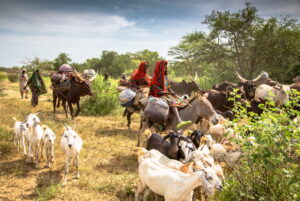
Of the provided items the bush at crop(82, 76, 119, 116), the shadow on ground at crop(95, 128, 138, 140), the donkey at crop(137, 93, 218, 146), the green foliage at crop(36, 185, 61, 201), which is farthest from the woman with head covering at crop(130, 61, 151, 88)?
the green foliage at crop(36, 185, 61, 201)

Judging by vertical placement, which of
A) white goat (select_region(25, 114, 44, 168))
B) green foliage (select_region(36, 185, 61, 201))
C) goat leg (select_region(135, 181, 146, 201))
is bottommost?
green foliage (select_region(36, 185, 61, 201))

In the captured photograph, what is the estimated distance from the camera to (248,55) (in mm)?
20453

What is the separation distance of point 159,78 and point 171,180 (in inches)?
151

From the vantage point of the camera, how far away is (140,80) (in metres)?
9.66

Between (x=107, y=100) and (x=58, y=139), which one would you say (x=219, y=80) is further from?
(x=58, y=139)

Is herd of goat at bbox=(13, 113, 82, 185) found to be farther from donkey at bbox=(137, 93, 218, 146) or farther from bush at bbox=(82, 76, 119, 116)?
bush at bbox=(82, 76, 119, 116)

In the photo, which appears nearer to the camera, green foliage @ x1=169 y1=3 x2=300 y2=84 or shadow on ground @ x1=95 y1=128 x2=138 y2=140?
shadow on ground @ x1=95 y1=128 x2=138 y2=140

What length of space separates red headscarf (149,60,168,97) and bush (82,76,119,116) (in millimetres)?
7198

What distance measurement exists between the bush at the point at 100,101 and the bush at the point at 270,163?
10947 millimetres

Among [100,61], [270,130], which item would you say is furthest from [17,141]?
[100,61]

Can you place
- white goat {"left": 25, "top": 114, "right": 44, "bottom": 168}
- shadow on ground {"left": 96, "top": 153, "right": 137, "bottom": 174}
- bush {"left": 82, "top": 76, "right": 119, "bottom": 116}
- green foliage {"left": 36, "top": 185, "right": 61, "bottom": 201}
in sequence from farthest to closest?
bush {"left": 82, "top": 76, "right": 119, "bottom": 116}
shadow on ground {"left": 96, "top": 153, "right": 137, "bottom": 174}
white goat {"left": 25, "top": 114, "right": 44, "bottom": 168}
green foliage {"left": 36, "top": 185, "right": 61, "bottom": 201}

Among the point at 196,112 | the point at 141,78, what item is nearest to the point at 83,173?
the point at 196,112

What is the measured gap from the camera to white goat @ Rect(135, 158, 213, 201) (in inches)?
155

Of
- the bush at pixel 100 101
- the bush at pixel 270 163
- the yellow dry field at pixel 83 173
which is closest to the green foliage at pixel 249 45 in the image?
the bush at pixel 100 101
